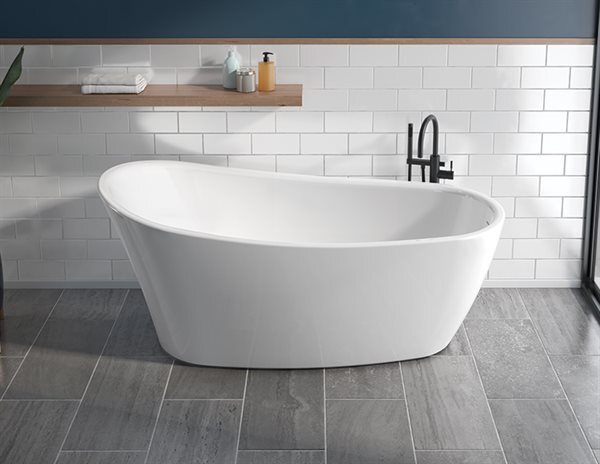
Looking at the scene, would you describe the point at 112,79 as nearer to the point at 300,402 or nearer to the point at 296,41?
the point at 296,41

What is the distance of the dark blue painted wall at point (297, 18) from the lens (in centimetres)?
484

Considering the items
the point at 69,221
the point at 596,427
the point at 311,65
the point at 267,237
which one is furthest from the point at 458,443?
the point at 69,221

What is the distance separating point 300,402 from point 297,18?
190cm

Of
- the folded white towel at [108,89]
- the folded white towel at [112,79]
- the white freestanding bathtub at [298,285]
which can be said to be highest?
the folded white towel at [112,79]

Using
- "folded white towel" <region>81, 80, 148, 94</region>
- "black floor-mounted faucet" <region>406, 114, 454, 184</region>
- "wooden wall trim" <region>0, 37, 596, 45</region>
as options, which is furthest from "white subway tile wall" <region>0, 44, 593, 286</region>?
"folded white towel" <region>81, 80, 148, 94</region>

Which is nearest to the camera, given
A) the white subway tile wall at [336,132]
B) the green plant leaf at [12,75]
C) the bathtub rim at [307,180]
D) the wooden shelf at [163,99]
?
the bathtub rim at [307,180]

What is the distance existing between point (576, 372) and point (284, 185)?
164cm

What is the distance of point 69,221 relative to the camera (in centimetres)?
518

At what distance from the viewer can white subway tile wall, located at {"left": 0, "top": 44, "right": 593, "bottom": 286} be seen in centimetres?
493

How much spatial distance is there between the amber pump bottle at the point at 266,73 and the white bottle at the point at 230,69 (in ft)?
0.40

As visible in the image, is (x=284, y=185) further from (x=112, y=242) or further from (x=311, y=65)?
(x=112, y=242)

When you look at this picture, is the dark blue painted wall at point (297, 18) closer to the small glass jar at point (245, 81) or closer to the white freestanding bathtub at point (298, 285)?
the small glass jar at point (245, 81)

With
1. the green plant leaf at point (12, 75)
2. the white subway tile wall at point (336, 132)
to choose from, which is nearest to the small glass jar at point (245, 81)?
the white subway tile wall at point (336, 132)

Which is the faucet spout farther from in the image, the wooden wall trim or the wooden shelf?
A: the wooden shelf
